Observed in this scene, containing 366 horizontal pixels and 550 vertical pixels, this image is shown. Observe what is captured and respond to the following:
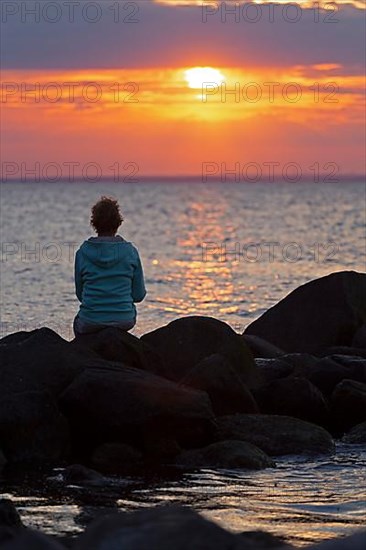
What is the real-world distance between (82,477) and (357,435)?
294 cm

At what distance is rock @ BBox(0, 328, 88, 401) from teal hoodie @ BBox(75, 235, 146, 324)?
1.13m

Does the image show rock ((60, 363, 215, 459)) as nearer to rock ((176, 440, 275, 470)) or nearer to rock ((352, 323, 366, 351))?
rock ((176, 440, 275, 470))

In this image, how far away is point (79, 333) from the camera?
12.4 meters

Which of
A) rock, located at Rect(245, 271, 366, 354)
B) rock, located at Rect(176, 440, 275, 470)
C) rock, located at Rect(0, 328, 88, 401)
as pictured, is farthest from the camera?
rock, located at Rect(245, 271, 366, 354)

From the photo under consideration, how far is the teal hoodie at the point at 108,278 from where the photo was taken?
40.8ft

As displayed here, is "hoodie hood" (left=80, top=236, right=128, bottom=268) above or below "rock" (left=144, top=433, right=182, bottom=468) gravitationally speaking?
above

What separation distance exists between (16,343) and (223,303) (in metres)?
16.0

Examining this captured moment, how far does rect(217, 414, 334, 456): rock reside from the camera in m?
10.9

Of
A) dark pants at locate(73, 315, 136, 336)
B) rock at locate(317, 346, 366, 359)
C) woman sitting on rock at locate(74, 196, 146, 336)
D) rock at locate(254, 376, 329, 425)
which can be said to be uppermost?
woman sitting on rock at locate(74, 196, 146, 336)

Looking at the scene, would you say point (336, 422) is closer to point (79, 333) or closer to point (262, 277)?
point (79, 333)

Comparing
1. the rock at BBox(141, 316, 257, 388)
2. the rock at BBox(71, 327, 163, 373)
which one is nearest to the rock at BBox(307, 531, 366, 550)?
the rock at BBox(71, 327, 163, 373)

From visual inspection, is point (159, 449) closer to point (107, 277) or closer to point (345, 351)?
point (107, 277)

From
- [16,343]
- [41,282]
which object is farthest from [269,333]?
[41,282]

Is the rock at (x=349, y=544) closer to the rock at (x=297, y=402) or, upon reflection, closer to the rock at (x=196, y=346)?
the rock at (x=297, y=402)
